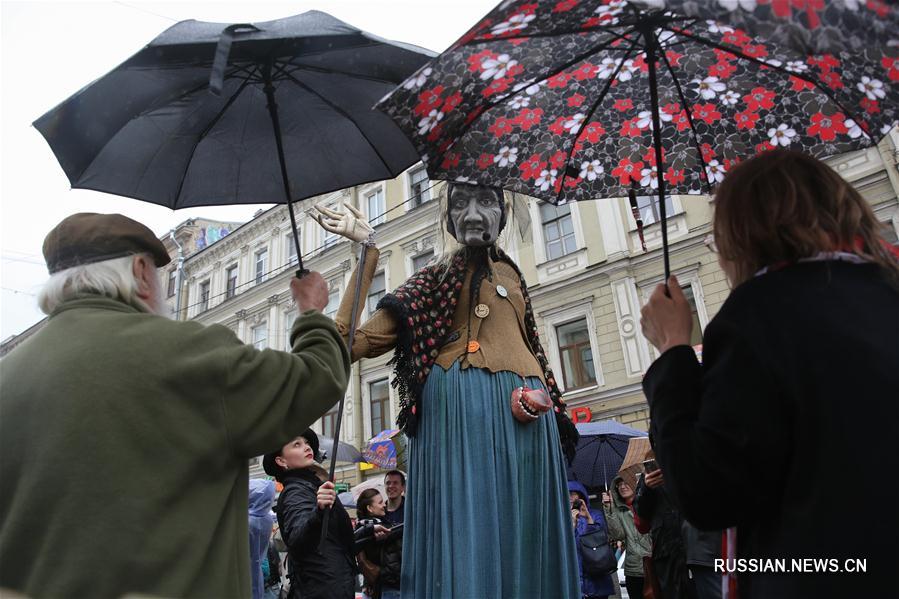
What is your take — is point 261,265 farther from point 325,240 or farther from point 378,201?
point 378,201

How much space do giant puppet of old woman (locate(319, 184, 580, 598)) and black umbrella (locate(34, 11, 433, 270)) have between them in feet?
1.09

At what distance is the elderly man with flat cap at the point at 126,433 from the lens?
1.17m

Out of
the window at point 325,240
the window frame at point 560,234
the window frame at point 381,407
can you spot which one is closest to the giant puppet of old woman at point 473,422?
the window frame at point 560,234

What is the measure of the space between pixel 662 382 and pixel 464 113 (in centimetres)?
110

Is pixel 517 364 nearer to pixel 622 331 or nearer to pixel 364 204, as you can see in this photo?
pixel 622 331

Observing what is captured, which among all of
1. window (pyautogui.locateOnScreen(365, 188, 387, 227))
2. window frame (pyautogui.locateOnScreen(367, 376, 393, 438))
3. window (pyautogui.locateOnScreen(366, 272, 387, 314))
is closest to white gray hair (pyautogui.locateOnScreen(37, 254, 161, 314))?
window frame (pyautogui.locateOnScreen(367, 376, 393, 438))

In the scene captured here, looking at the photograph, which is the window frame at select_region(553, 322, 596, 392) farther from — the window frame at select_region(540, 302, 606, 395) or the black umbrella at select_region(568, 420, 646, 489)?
the black umbrella at select_region(568, 420, 646, 489)

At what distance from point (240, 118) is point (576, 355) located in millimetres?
13791

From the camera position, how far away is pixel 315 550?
3209 mm

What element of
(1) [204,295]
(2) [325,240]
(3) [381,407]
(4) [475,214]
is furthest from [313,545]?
(1) [204,295]

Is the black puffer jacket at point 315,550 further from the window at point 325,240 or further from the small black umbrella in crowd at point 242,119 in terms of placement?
the window at point 325,240

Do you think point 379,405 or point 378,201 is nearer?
point 379,405

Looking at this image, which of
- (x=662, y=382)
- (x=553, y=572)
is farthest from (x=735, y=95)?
(x=553, y=572)

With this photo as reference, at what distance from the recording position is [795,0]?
122 centimetres
